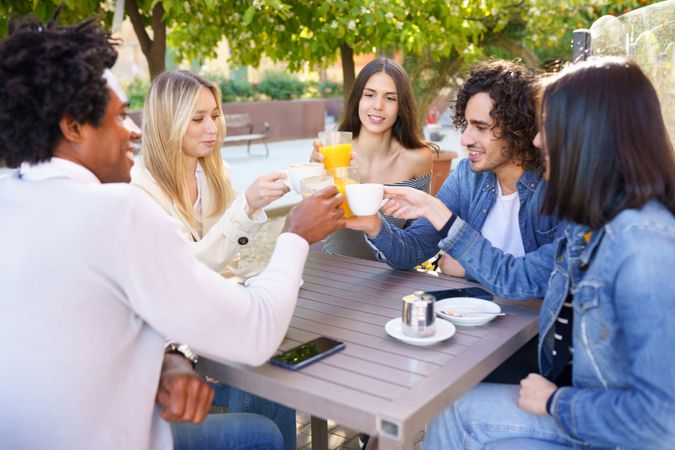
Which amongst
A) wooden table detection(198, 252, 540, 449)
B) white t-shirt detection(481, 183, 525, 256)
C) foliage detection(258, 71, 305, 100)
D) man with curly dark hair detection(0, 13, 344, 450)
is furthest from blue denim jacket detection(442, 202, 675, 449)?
foliage detection(258, 71, 305, 100)

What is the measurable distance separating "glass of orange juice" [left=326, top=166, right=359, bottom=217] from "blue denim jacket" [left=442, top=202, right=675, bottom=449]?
0.72m

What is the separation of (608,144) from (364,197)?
0.79 meters

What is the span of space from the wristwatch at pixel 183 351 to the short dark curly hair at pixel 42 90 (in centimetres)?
60

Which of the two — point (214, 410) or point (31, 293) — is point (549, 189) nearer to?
point (31, 293)

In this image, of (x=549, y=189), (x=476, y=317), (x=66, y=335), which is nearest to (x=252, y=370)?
(x=66, y=335)

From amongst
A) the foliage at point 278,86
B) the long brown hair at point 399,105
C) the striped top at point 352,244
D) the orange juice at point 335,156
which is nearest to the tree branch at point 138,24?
the long brown hair at point 399,105

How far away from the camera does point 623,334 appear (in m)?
1.48

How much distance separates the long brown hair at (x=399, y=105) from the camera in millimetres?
3801

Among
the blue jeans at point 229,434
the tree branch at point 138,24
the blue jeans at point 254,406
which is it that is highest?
the tree branch at point 138,24

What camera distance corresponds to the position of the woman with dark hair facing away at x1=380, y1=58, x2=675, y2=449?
1371mm

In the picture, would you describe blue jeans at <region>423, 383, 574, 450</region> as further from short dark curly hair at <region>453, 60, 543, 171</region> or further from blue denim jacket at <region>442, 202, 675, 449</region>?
short dark curly hair at <region>453, 60, 543, 171</region>

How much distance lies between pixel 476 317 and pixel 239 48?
393cm

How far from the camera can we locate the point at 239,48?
531cm

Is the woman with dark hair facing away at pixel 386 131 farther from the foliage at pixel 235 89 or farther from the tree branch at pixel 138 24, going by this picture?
the foliage at pixel 235 89
